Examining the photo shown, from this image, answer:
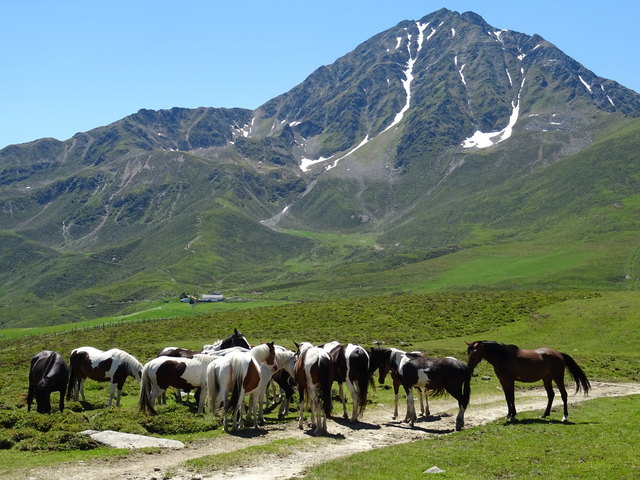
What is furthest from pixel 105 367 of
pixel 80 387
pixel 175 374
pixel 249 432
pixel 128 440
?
pixel 249 432

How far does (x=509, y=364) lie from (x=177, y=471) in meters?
15.1

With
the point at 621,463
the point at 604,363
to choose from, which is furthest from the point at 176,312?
the point at 621,463

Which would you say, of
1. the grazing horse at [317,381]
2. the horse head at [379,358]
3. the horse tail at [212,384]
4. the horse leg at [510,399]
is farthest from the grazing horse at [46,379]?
the horse leg at [510,399]

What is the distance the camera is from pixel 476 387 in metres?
35.2

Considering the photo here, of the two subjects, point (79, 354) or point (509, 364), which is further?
point (79, 354)

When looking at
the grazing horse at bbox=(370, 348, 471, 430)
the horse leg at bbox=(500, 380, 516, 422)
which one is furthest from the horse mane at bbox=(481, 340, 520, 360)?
the grazing horse at bbox=(370, 348, 471, 430)

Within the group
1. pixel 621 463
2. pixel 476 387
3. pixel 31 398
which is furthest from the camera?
pixel 476 387

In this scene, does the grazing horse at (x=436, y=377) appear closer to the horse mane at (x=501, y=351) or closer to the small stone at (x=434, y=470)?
the horse mane at (x=501, y=351)

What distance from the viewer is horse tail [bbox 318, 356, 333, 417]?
919 inches

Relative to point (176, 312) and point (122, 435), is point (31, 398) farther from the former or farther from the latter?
point (176, 312)

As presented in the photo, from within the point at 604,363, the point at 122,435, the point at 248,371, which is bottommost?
the point at 604,363

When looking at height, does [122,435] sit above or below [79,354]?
below

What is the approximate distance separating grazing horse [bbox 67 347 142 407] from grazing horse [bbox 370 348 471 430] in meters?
14.2

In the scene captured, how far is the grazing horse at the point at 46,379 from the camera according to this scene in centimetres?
2472
